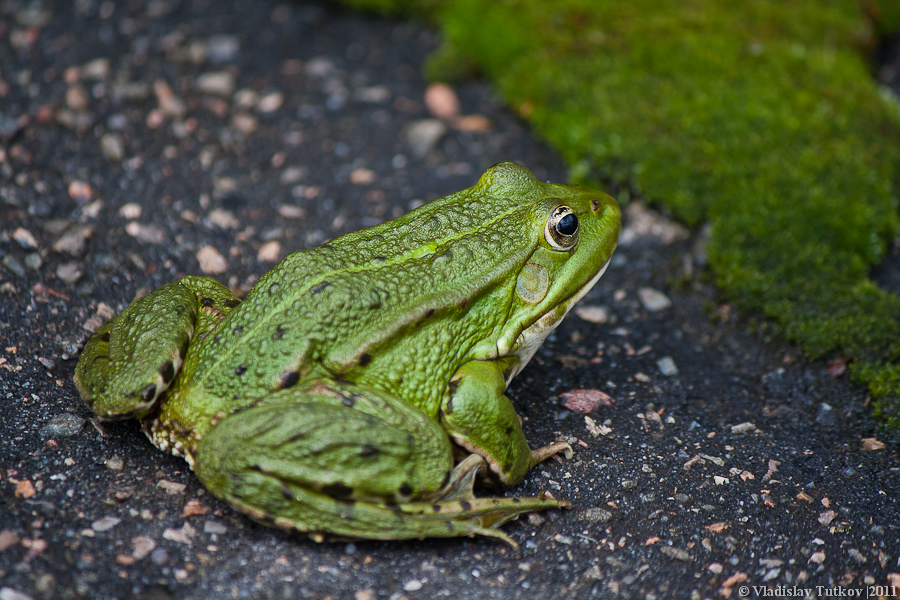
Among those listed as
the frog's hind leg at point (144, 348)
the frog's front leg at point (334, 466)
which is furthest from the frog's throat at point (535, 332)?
the frog's hind leg at point (144, 348)

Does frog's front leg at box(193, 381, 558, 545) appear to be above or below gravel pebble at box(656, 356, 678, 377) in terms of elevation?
above

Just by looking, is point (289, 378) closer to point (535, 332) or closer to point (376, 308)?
point (376, 308)

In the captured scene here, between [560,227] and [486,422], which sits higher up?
[560,227]

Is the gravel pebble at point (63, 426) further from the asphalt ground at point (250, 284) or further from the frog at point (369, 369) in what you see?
the frog at point (369, 369)

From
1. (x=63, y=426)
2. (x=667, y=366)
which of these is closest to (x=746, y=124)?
(x=667, y=366)

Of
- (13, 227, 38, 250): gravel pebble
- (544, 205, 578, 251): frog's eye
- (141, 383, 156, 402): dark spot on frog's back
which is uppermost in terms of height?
(544, 205, 578, 251): frog's eye

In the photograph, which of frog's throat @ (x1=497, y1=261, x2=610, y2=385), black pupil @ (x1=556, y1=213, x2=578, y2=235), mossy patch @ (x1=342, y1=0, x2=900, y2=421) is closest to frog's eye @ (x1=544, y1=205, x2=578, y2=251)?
black pupil @ (x1=556, y1=213, x2=578, y2=235)

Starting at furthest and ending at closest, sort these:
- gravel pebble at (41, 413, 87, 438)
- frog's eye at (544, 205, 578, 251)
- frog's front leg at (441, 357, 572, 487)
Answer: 1. frog's eye at (544, 205, 578, 251)
2. gravel pebble at (41, 413, 87, 438)
3. frog's front leg at (441, 357, 572, 487)

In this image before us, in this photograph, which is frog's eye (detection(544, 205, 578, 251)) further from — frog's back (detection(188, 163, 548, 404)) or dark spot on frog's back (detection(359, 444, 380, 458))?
dark spot on frog's back (detection(359, 444, 380, 458))

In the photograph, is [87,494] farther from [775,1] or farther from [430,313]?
[775,1]
